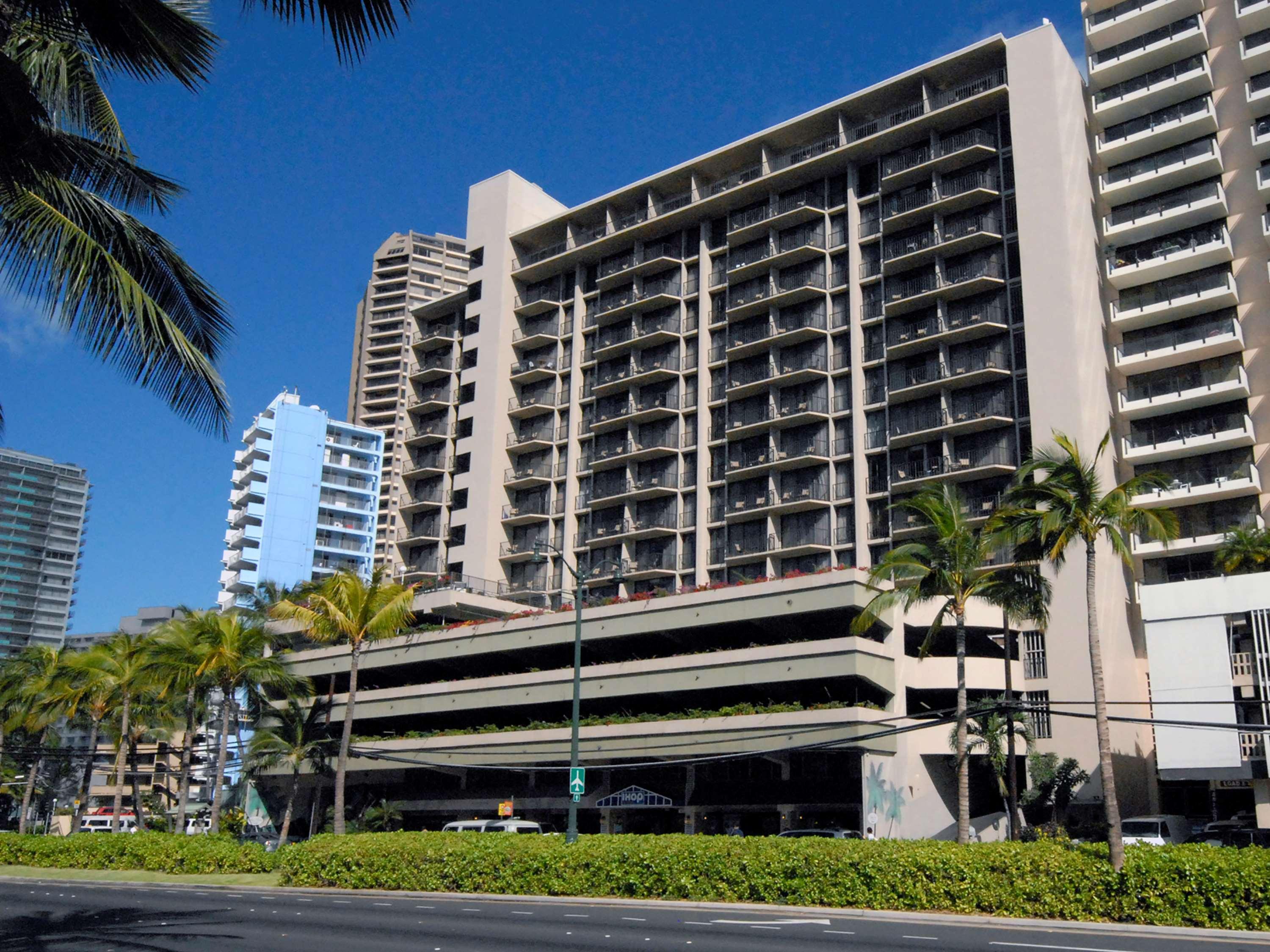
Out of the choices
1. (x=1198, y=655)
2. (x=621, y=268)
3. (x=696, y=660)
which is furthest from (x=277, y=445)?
(x=1198, y=655)

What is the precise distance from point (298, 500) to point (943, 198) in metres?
77.7

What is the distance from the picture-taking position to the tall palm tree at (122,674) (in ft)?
177

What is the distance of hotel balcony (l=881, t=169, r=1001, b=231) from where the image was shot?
59.3m

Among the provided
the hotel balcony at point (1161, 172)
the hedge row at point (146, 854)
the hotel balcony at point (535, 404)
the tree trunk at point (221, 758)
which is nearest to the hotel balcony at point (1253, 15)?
the hotel balcony at point (1161, 172)

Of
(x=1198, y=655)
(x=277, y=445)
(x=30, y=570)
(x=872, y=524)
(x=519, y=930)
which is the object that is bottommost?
(x=519, y=930)

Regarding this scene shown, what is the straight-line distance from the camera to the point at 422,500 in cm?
8400

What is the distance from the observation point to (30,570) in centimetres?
12712

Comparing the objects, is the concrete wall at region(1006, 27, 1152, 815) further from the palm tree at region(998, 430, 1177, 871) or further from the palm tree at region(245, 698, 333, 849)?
the palm tree at region(245, 698, 333, 849)

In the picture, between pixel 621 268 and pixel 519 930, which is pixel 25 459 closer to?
pixel 621 268

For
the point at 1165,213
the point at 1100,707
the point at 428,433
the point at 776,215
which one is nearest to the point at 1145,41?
the point at 1165,213

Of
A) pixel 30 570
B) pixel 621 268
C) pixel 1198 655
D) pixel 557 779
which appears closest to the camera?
pixel 1198 655

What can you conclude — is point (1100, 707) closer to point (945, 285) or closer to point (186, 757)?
point (945, 285)

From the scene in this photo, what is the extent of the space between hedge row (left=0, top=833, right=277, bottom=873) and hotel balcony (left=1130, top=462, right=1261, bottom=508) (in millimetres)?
42430

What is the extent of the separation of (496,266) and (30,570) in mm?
78593
